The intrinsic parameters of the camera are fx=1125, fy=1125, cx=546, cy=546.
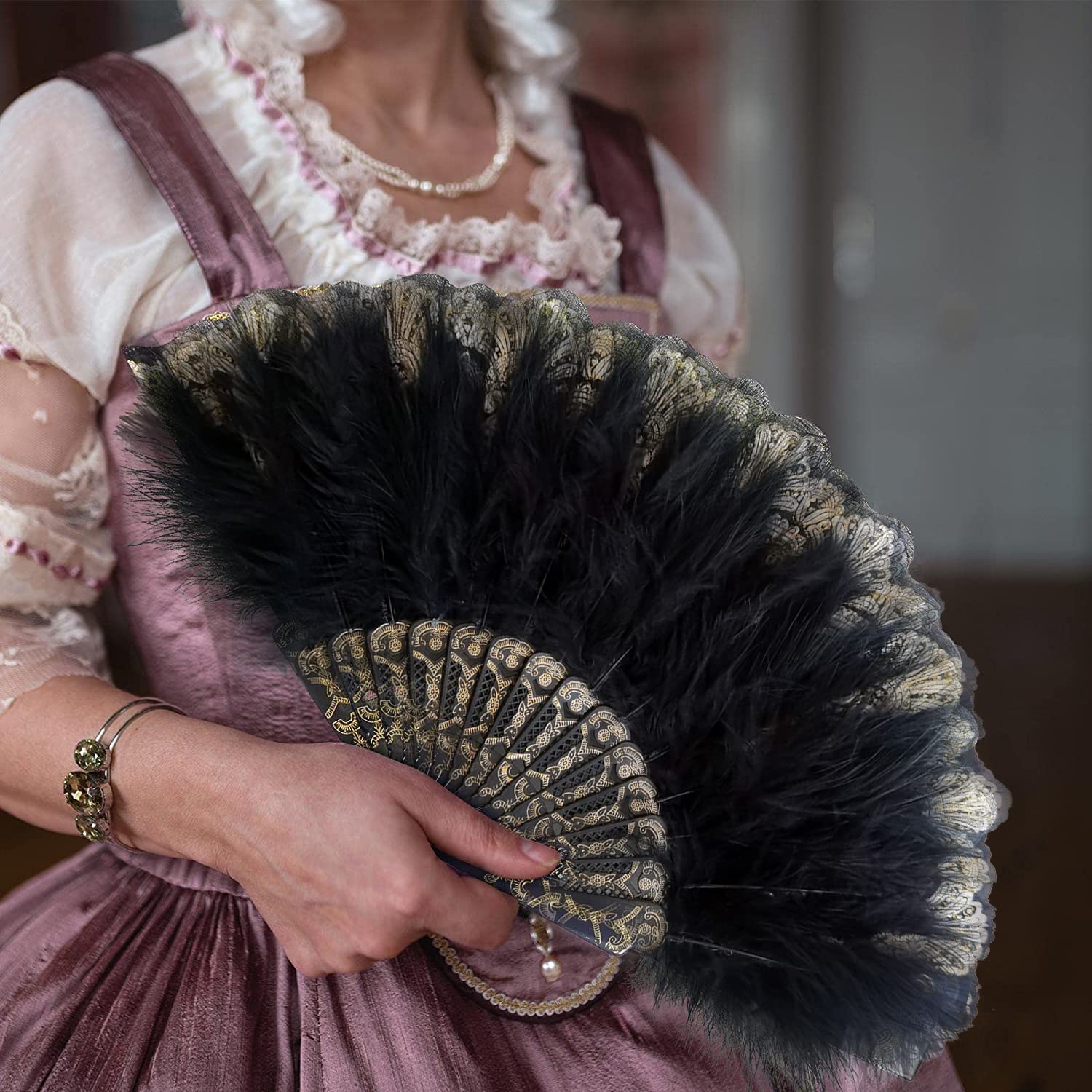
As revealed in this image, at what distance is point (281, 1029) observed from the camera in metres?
0.71

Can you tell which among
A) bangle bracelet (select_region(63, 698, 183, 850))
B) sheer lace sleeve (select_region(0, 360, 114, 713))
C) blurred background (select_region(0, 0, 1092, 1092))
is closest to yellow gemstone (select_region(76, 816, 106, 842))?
bangle bracelet (select_region(63, 698, 183, 850))

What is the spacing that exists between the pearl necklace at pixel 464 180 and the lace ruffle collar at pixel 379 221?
0.02 meters

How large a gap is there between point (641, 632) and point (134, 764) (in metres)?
0.33

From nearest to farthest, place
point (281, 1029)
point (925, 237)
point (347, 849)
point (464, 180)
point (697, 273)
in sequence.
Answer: point (347, 849), point (281, 1029), point (464, 180), point (697, 273), point (925, 237)

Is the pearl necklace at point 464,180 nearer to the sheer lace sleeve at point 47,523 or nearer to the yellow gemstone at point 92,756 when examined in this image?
the sheer lace sleeve at point 47,523

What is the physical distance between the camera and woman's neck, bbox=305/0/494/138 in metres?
0.99

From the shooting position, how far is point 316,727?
31.0 inches

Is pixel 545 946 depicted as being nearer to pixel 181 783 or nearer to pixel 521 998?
pixel 521 998

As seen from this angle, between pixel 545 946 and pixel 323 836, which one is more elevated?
pixel 323 836

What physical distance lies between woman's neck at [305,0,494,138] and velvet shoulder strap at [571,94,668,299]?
129mm

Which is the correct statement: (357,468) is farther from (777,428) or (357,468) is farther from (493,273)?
(493,273)

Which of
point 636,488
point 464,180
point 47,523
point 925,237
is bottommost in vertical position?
point 925,237

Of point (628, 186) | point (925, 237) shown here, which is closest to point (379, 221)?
point (628, 186)

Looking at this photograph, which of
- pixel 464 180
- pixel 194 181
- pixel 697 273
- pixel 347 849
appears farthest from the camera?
pixel 697 273
